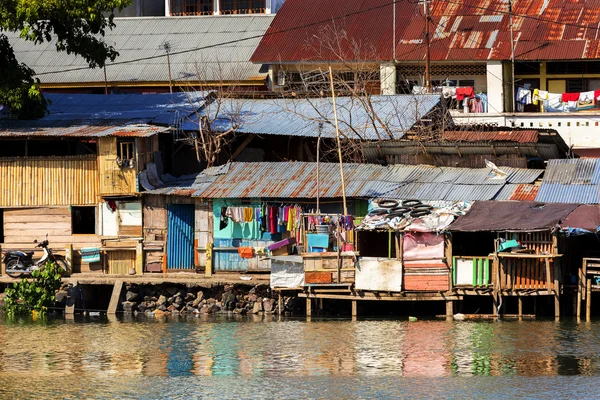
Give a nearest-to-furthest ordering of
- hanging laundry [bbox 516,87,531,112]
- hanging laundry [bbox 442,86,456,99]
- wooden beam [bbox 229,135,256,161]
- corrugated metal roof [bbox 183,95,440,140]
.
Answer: corrugated metal roof [bbox 183,95,440,140] < wooden beam [bbox 229,135,256,161] < hanging laundry [bbox 442,86,456,99] < hanging laundry [bbox 516,87,531,112]

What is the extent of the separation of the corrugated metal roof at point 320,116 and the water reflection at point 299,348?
6.51 m

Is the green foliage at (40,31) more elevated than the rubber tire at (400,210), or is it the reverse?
the green foliage at (40,31)

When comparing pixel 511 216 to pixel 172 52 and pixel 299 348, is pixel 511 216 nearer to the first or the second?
pixel 299 348

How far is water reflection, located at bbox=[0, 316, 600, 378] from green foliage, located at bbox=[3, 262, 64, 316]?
4.23ft

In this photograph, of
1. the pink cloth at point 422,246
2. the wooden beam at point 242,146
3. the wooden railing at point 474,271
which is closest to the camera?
the wooden railing at point 474,271

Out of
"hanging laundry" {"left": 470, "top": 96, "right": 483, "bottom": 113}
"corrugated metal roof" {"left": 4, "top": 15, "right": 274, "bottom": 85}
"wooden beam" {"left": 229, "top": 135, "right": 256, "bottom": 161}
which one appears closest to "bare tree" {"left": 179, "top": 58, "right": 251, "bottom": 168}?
"wooden beam" {"left": 229, "top": 135, "right": 256, "bottom": 161}

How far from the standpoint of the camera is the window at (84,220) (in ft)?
110

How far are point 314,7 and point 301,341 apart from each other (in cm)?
2026

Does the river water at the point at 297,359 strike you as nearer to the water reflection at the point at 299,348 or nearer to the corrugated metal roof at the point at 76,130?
the water reflection at the point at 299,348

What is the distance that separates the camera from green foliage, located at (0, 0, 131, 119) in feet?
102

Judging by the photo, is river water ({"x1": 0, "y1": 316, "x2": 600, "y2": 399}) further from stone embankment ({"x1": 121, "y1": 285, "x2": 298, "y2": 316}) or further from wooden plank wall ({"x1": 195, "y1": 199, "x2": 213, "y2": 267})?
wooden plank wall ({"x1": 195, "y1": 199, "x2": 213, "y2": 267})

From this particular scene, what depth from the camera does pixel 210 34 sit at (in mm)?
45531

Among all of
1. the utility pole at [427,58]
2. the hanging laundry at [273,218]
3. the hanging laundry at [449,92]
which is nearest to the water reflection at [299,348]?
the hanging laundry at [273,218]

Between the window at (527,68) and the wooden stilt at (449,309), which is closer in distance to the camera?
the wooden stilt at (449,309)
